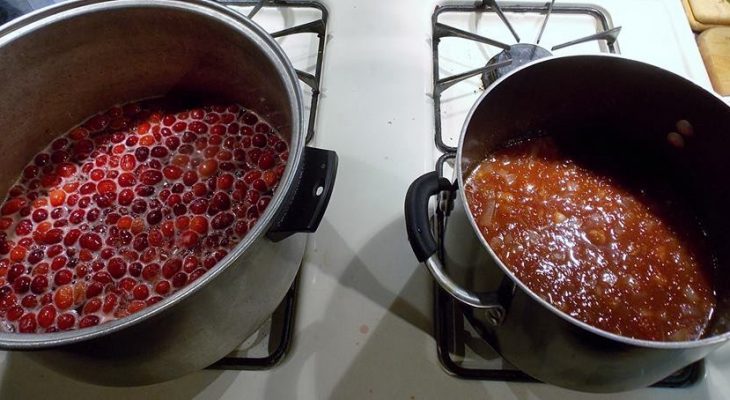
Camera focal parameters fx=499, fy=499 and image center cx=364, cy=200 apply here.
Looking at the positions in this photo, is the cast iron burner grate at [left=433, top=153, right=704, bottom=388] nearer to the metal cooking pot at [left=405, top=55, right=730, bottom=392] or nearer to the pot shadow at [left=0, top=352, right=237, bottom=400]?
the metal cooking pot at [left=405, top=55, right=730, bottom=392]

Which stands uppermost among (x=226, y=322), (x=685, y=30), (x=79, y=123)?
(x=79, y=123)

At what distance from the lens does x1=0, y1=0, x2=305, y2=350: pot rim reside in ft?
1.45

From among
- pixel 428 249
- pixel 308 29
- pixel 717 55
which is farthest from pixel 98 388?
pixel 717 55

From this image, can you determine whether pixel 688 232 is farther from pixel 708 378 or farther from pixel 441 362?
pixel 441 362

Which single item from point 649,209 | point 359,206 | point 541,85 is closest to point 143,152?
point 359,206

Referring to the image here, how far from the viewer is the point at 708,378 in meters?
0.64

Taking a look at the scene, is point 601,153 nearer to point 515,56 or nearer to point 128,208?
point 515,56

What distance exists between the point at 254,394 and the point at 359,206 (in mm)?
302

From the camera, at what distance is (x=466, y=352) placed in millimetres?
657

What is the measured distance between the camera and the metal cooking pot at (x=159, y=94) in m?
0.48

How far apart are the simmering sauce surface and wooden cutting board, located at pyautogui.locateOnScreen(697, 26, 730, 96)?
0.34 m

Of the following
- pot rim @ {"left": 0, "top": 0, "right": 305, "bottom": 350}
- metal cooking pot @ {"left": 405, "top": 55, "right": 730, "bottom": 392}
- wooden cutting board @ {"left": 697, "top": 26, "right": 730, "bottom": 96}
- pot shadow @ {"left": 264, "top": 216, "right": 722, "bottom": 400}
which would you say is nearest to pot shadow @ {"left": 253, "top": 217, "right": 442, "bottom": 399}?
pot shadow @ {"left": 264, "top": 216, "right": 722, "bottom": 400}

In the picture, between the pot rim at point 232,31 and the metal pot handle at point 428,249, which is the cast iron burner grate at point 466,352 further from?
the pot rim at point 232,31

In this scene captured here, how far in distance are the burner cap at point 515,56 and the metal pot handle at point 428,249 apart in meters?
0.37
